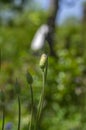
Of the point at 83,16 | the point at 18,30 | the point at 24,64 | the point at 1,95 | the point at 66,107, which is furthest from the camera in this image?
the point at 83,16

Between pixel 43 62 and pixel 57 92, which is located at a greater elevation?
pixel 43 62

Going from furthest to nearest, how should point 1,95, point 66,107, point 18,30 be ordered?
point 18,30 → point 66,107 → point 1,95

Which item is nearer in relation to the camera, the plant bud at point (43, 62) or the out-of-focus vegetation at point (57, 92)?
the plant bud at point (43, 62)

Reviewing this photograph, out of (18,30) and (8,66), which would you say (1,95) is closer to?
(8,66)

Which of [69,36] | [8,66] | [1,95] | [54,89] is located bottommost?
[69,36]

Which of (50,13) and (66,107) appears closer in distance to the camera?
(66,107)

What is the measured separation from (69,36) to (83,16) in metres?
0.68

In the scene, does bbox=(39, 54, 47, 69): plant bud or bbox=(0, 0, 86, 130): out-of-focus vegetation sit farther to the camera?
bbox=(0, 0, 86, 130): out-of-focus vegetation

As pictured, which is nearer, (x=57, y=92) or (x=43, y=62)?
(x=43, y=62)

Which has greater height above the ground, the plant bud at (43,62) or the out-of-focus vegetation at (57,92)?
the plant bud at (43,62)

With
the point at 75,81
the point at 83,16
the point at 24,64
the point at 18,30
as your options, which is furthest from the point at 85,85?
the point at 83,16

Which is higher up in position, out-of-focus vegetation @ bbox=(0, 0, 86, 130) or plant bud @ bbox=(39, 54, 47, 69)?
plant bud @ bbox=(39, 54, 47, 69)

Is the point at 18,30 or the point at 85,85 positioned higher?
the point at 85,85

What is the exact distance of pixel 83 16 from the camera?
1231 cm
